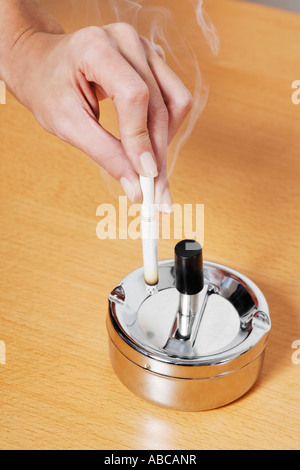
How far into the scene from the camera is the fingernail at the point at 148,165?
61 centimetres

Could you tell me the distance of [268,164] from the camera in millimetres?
991

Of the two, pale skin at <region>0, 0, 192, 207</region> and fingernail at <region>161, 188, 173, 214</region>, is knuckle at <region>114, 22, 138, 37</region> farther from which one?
fingernail at <region>161, 188, 173, 214</region>

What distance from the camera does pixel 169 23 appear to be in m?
0.90

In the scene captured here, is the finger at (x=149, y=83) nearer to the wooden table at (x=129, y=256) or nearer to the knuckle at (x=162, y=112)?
the knuckle at (x=162, y=112)

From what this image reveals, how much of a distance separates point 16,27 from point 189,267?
0.44 meters

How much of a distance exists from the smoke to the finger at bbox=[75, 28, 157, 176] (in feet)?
0.83

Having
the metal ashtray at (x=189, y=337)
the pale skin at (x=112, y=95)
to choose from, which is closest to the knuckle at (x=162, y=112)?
the pale skin at (x=112, y=95)

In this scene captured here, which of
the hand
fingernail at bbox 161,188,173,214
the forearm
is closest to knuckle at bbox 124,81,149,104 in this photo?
the hand

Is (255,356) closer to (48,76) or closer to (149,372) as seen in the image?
(149,372)

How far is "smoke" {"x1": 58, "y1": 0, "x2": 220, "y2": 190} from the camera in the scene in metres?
0.88

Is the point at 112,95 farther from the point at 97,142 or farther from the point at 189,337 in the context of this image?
the point at 189,337

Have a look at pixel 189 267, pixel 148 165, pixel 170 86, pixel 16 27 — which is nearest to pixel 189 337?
pixel 189 267

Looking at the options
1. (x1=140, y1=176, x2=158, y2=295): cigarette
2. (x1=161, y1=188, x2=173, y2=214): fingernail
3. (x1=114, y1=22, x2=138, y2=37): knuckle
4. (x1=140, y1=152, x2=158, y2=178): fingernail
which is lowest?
(x1=161, y1=188, x2=173, y2=214): fingernail
